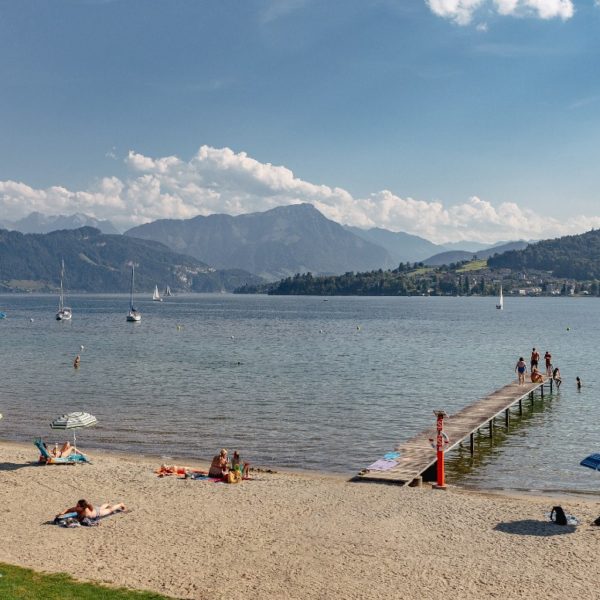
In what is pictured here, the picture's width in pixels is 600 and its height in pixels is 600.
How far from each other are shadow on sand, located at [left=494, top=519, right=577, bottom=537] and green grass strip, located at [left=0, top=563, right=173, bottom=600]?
37.7 ft

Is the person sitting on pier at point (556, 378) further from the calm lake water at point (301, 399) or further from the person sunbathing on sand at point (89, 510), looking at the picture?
the person sunbathing on sand at point (89, 510)

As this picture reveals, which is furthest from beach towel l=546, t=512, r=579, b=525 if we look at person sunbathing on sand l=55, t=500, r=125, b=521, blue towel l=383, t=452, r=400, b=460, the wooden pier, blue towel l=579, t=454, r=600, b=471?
person sunbathing on sand l=55, t=500, r=125, b=521

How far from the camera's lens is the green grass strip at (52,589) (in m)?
14.3

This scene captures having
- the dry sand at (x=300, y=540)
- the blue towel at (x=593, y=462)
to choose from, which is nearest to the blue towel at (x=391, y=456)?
the dry sand at (x=300, y=540)

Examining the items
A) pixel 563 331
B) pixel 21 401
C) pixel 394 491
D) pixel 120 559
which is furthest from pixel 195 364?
pixel 563 331

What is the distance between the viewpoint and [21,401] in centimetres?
4834

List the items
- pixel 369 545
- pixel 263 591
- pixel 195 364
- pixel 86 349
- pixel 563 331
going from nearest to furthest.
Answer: pixel 263 591, pixel 369 545, pixel 195 364, pixel 86 349, pixel 563 331

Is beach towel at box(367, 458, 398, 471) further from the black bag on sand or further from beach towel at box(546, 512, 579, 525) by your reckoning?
the black bag on sand

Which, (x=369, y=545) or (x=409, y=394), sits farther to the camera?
(x=409, y=394)

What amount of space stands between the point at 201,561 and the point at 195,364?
53.9m

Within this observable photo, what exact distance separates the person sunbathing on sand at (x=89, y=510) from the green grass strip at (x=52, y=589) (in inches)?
188

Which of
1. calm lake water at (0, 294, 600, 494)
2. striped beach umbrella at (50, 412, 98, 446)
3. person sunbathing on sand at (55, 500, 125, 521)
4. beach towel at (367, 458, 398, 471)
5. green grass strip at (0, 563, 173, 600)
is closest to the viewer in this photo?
green grass strip at (0, 563, 173, 600)

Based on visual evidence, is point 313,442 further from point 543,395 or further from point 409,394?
point 543,395

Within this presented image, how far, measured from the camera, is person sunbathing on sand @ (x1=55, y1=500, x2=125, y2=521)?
20745 mm
